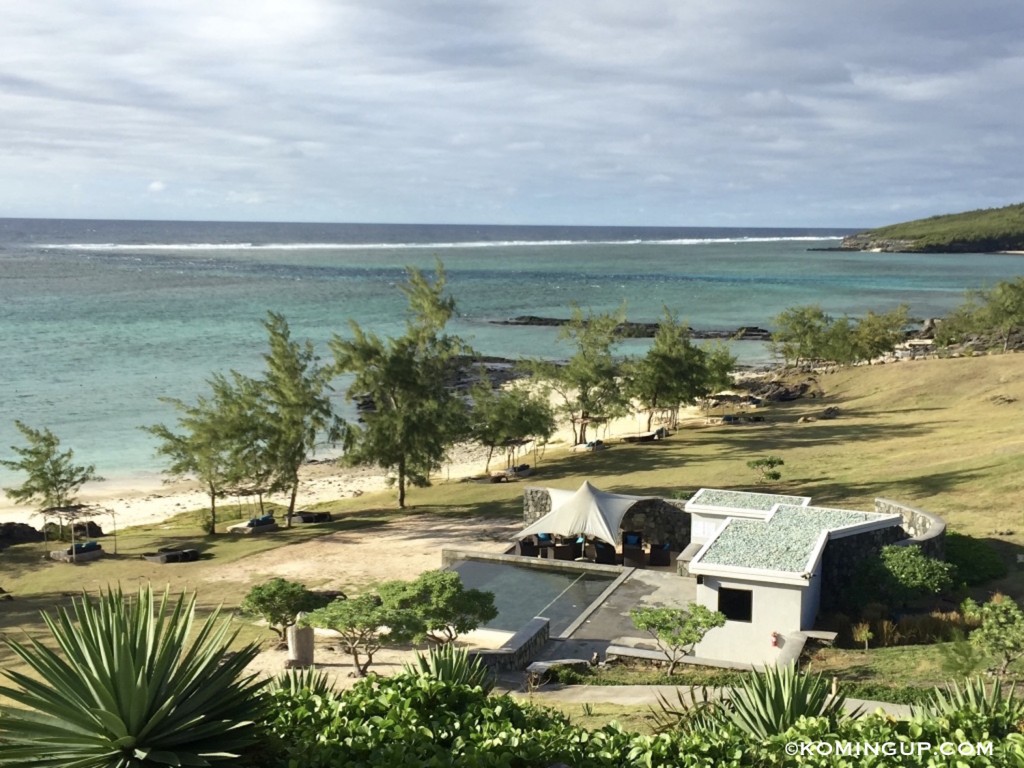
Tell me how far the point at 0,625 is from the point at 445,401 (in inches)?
770

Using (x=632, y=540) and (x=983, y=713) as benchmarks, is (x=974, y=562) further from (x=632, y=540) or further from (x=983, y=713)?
(x=983, y=713)

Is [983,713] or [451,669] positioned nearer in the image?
[983,713]

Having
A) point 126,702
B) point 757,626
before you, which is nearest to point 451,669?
point 126,702

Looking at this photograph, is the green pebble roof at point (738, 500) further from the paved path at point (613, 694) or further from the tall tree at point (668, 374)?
the tall tree at point (668, 374)

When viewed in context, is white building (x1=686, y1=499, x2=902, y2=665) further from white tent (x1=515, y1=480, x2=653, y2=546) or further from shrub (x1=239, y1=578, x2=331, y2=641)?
shrub (x1=239, y1=578, x2=331, y2=641)

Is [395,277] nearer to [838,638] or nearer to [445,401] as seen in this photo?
[445,401]

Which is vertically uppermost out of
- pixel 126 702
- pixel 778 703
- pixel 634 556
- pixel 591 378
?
pixel 126 702

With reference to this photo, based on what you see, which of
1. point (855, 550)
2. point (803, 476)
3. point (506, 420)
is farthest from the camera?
point (506, 420)

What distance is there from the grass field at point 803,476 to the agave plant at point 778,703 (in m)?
8.54

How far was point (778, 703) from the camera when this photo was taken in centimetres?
906

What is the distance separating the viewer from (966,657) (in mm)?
11859

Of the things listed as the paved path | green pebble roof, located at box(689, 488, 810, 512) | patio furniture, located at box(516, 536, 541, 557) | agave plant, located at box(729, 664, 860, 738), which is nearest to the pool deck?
green pebble roof, located at box(689, 488, 810, 512)

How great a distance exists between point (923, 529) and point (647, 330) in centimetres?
7775

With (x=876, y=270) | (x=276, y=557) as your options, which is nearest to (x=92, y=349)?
(x=276, y=557)
